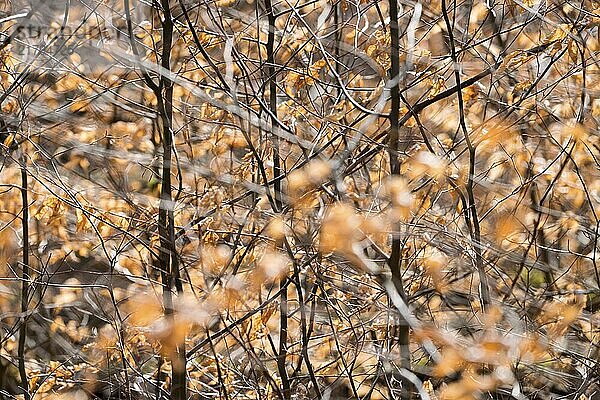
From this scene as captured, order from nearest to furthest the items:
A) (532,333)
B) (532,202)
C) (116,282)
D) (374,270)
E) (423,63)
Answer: (374,270) < (532,333) < (423,63) < (532,202) < (116,282)

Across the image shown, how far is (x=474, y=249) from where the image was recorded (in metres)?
2.29

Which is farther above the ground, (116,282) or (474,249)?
(116,282)

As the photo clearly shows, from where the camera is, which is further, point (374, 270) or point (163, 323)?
point (163, 323)

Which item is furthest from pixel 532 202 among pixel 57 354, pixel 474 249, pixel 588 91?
pixel 57 354

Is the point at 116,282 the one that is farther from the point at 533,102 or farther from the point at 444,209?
the point at 533,102

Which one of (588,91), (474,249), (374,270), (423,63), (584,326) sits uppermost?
(423,63)

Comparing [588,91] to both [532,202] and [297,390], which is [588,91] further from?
[297,390]

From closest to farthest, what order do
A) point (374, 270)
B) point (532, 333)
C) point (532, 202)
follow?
1. point (374, 270)
2. point (532, 333)
3. point (532, 202)

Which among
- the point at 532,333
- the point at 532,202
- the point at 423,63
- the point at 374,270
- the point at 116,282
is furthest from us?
the point at 116,282

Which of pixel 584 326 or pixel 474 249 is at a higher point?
pixel 584 326

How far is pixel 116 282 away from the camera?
14.2 ft

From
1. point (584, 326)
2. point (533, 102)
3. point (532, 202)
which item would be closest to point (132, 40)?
point (533, 102)

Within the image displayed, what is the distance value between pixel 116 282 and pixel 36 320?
0.45 meters

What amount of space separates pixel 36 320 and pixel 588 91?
2730mm
